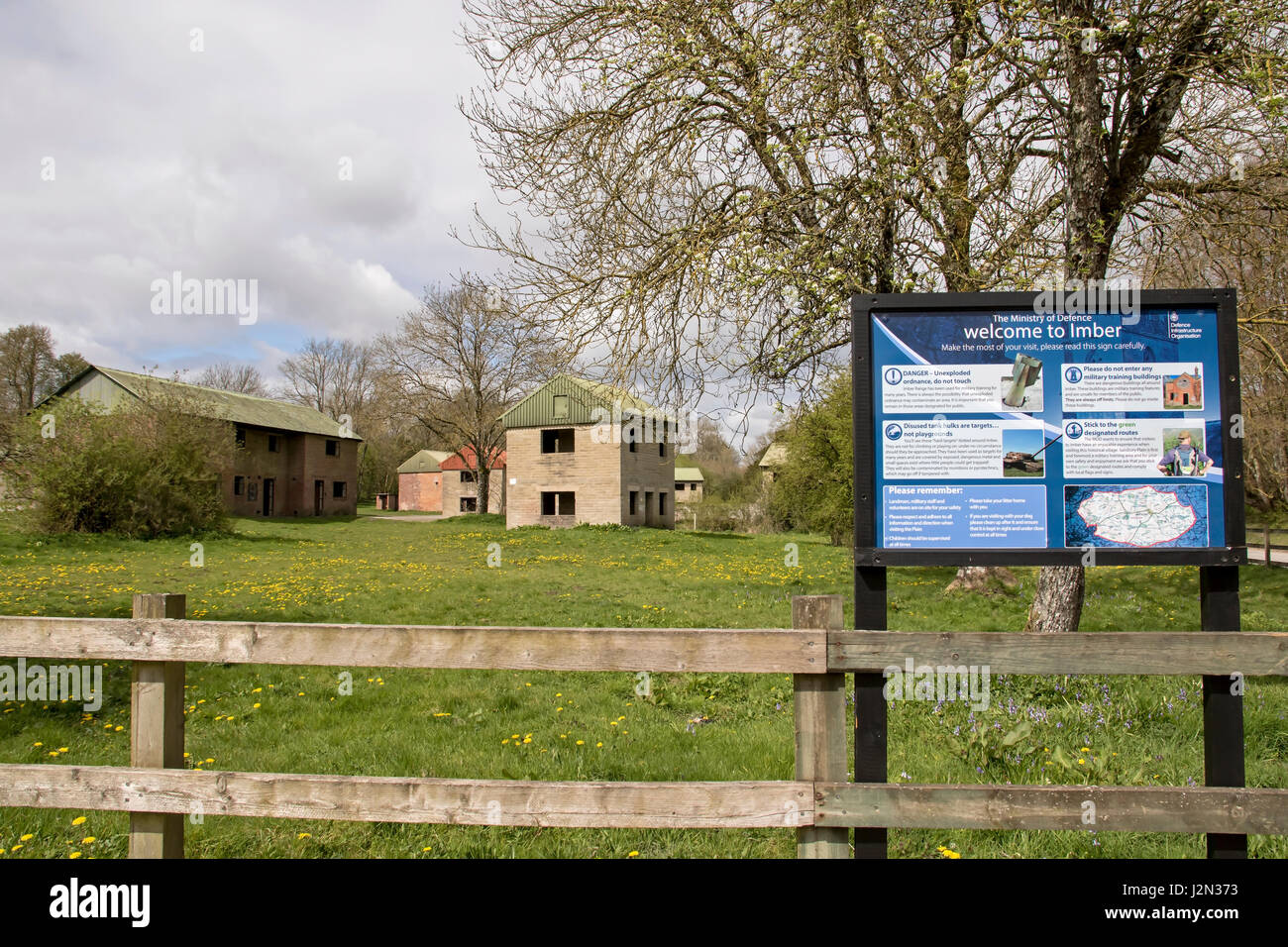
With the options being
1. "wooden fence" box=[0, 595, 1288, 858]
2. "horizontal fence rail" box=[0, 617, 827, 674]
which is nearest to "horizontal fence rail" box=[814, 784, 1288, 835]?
"wooden fence" box=[0, 595, 1288, 858]

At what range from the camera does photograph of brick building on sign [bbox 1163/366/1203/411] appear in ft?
12.1

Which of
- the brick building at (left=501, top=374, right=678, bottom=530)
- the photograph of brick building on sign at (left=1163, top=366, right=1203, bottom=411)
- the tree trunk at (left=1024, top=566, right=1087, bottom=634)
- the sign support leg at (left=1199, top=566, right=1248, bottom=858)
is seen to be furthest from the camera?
the brick building at (left=501, top=374, right=678, bottom=530)

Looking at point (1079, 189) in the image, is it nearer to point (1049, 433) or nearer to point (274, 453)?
point (1049, 433)

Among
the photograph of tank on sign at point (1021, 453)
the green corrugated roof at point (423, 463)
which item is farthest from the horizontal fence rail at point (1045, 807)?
the green corrugated roof at point (423, 463)

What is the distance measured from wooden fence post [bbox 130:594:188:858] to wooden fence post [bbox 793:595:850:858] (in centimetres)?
290

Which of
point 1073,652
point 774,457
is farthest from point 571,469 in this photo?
point 1073,652

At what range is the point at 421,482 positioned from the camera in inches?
3253

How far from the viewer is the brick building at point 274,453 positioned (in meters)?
43.6

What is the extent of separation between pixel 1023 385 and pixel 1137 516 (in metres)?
0.85

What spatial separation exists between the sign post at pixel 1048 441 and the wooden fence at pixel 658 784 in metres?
0.36

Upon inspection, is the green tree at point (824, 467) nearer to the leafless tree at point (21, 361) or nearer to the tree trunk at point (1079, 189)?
the tree trunk at point (1079, 189)

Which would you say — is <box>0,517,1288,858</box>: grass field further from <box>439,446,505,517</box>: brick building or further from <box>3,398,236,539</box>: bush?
<box>439,446,505,517</box>: brick building
